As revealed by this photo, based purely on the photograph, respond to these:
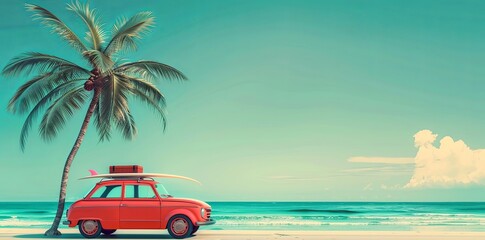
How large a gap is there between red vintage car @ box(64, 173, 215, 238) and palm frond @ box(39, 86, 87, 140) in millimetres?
5222

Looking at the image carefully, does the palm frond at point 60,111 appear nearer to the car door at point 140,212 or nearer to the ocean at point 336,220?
the car door at point 140,212

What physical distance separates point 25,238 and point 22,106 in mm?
5654

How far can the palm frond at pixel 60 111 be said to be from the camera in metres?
24.8

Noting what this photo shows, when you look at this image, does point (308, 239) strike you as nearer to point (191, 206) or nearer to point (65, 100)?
point (191, 206)

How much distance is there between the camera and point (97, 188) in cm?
2081

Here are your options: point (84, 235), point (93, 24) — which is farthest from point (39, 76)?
point (84, 235)

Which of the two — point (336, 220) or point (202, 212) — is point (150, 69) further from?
point (336, 220)

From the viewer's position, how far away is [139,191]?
20.7 m

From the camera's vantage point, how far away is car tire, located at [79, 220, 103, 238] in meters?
20.7

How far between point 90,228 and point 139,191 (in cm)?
193

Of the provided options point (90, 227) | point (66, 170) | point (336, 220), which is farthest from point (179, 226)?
point (336, 220)

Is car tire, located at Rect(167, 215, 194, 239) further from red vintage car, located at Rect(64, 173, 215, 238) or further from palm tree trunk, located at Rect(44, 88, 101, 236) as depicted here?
palm tree trunk, located at Rect(44, 88, 101, 236)

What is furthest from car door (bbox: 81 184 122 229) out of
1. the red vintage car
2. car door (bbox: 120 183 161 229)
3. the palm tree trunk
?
the palm tree trunk

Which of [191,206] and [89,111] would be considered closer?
[191,206]
